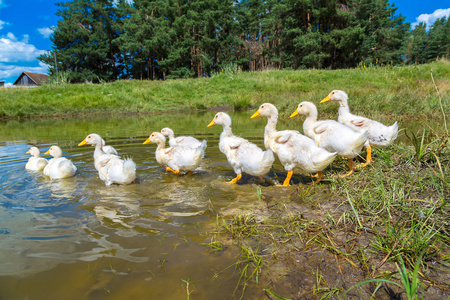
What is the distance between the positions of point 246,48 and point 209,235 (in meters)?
45.5

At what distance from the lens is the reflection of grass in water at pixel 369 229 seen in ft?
6.38

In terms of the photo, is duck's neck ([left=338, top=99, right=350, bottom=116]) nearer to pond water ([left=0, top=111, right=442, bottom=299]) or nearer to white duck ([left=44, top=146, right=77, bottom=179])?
pond water ([left=0, top=111, right=442, bottom=299])

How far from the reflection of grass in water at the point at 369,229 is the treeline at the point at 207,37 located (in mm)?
35570

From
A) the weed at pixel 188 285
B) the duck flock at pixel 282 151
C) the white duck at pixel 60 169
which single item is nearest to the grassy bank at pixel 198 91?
the duck flock at pixel 282 151

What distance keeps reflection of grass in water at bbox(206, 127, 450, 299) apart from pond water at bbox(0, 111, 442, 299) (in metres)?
0.32

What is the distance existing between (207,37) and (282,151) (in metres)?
39.6

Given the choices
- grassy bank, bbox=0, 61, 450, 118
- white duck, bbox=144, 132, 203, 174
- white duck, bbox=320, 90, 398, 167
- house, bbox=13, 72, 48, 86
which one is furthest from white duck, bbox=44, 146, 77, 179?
house, bbox=13, 72, 48, 86

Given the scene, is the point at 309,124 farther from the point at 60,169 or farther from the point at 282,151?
the point at 60,169

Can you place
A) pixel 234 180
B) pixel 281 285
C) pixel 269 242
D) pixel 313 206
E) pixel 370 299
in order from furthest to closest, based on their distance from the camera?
pixel 234 180
pixel 313 206
pixel 269 242
pixel 281 285
pixel 370 299

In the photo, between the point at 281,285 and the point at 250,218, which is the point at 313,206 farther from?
the point at 281,285

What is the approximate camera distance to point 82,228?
2.99 metres

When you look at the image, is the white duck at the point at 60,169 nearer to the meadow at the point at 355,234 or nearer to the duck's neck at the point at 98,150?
the duck's neck at the point at 98,150

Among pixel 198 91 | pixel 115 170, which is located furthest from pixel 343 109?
pixel 198 91

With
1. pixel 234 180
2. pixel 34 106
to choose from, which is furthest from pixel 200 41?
pixel 234 180
